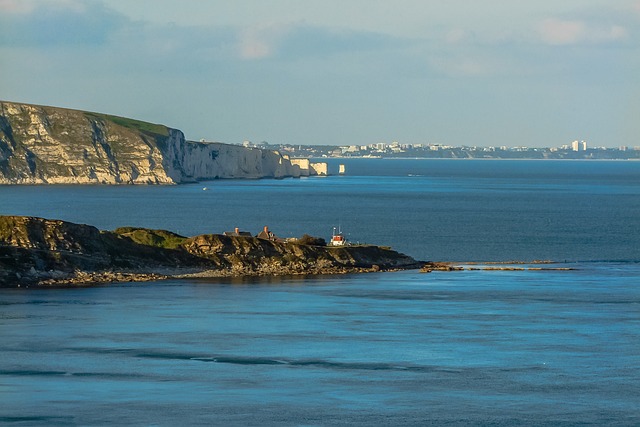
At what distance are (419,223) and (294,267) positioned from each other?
49.4 metres

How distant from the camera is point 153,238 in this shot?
80.6 meters

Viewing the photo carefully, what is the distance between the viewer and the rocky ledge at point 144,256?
7089 centimetres

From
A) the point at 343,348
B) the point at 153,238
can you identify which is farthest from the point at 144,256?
the point at 343,348

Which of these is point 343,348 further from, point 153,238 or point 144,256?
point 153,238

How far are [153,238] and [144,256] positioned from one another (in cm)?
424

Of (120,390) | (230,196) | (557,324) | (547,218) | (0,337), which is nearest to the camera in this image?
(120,390)

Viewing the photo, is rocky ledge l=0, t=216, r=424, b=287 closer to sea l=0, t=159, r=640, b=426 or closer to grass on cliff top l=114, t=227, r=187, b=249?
grass on cliff top l=114, t=227, r=187, b=249

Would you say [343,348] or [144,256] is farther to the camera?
[144,256]

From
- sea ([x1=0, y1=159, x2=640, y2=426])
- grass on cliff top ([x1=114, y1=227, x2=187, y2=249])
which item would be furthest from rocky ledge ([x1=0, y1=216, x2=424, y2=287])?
sea ([x1=0, y1=159, x2=640, y2=426])

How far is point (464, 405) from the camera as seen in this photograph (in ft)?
130

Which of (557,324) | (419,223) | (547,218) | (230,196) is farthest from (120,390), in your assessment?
(230,196)

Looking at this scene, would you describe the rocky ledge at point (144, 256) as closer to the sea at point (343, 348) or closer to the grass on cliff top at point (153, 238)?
the grass on cliff top at point (153, 238)

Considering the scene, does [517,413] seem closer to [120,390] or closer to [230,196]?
[120,390]

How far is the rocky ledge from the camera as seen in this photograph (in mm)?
70888
